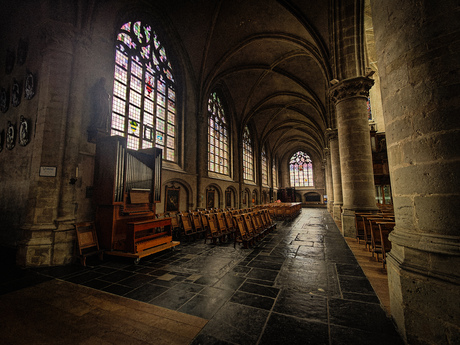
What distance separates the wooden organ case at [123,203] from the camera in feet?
16.3

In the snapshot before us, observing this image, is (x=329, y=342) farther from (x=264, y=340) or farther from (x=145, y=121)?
(x=145, y=121)

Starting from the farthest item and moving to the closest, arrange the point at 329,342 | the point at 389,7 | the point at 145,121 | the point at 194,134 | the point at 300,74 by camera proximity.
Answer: the point at 300,74
the point at 194,134
the point at 145,121
the point at 389,7
the point at 329,342

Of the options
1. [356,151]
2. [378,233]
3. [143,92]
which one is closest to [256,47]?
[143,92]

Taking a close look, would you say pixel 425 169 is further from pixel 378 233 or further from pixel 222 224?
pixel 222 224

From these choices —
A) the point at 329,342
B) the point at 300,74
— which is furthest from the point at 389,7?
the point at 300,74

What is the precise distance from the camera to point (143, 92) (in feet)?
30.5

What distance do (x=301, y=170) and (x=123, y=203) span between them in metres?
35.8

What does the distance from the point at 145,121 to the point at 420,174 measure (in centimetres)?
941

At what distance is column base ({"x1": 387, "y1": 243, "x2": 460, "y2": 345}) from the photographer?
162cm

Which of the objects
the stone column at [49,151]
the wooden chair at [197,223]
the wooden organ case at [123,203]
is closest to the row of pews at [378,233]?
the wooden organ case at [123,203]

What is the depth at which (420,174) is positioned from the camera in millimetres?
1924

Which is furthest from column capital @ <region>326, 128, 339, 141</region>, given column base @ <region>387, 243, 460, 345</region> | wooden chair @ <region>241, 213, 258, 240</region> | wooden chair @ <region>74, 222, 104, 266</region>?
wooden chair @ <region>74, 222, 104, 266</region>

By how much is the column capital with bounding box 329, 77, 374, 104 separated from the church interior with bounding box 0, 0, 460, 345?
1.5 inches

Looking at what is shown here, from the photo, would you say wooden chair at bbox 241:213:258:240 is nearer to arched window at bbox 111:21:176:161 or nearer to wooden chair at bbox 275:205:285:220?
arched window at bbox 111:21:176:161
